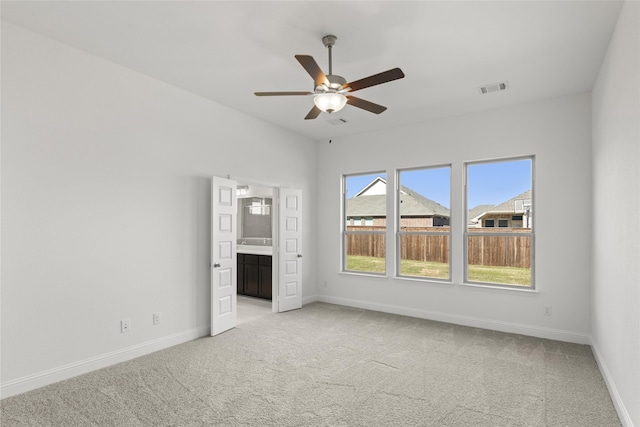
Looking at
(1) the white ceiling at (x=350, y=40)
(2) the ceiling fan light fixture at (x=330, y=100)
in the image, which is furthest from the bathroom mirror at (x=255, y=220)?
(2) the ceiling fan light fixture at (x=330, y=100)

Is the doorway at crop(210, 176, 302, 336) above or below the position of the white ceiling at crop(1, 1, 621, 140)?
below

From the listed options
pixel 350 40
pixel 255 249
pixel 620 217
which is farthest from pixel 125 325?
pixel 620 217

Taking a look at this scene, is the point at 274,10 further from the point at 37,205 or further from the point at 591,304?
the point at 591,304

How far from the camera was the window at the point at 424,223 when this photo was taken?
17.1 ft

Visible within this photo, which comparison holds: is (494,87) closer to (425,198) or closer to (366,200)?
(425,198)

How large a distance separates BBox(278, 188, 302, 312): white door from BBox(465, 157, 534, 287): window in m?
2.63

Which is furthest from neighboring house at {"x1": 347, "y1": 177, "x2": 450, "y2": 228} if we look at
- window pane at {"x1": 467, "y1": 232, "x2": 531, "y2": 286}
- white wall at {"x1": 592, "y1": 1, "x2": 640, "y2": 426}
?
white wall at {"x1": 592, "y1": 1, "x2": 640, "y2": 426}

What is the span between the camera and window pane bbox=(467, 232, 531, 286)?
4.61 meters

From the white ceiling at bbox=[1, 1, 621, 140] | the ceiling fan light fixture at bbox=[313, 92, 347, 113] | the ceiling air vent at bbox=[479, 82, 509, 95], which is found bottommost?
the ceiling fan light fixture at bbox=[313, 92, 347, 113]

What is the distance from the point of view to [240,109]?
482 cm

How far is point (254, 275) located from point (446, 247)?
3.41m

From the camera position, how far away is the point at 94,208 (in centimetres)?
335

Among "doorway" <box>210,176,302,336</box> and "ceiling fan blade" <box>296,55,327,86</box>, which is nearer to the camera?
"ceiling fan blade" <box>296,55,327,86</box>

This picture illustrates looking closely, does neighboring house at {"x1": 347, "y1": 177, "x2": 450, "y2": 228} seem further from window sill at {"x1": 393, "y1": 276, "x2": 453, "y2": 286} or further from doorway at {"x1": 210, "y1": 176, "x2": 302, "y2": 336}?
doorway at {"x1": 210, "y1": 176, "x2": 302, "y2": 336}
